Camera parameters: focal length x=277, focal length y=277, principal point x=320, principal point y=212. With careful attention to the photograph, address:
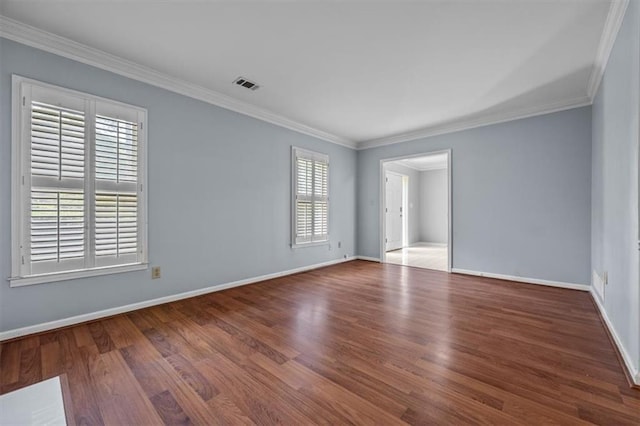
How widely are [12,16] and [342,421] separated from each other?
11.9ft

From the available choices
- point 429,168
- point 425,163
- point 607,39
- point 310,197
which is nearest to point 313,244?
point 310,197

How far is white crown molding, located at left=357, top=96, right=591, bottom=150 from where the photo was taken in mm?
3607

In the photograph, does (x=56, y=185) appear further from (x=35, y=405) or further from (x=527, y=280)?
(x=527, y=280)

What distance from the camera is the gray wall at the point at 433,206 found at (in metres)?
8.55

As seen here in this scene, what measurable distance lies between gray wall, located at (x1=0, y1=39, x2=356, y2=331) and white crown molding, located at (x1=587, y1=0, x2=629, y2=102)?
3638mm

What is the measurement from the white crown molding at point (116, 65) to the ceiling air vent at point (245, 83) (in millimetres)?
423

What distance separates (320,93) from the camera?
349 cm

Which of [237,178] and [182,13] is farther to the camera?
[237,178]

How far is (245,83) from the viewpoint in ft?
10.6

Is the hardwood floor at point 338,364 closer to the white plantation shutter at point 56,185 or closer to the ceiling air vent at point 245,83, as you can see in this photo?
the white plantation shutter at point 56,185

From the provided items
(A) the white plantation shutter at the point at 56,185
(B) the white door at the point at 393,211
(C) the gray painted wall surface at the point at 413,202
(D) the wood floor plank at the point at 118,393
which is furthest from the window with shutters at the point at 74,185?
(C) the gray painted wall surface at the point at 413,202

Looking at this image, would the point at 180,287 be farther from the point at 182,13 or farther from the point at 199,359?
the point at 182,13

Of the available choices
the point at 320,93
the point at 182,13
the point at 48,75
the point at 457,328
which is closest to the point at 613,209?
the point at 457,328

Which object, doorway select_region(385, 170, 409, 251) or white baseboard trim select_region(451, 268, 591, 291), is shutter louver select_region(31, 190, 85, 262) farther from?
doorway select_region(385, 170, 409, 251)
